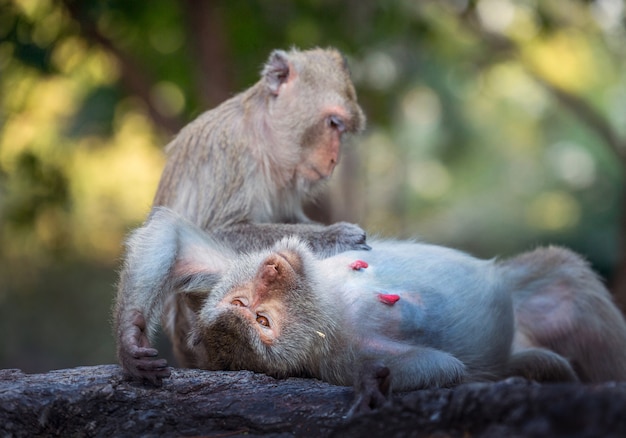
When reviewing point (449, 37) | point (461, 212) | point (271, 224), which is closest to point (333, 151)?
point (271, 224)

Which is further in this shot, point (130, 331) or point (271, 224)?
point (271, 224)

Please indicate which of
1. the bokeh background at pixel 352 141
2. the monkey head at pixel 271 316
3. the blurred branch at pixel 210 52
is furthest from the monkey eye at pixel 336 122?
the blurred branch at pixel 210 52

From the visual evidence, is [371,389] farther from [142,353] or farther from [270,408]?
[142,353]

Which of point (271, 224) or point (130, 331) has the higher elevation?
point (271, 224)

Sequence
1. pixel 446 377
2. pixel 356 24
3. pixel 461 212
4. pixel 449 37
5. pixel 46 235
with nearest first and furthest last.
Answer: pixel 446 377 → pixel 356 24 → pixel 46 235 → pixel 449 37 → pixel 461 212

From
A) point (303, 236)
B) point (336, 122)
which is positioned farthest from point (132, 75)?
point (303, 236)

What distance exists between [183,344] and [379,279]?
156 centimetres

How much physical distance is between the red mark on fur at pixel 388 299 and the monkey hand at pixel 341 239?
0.57 metres

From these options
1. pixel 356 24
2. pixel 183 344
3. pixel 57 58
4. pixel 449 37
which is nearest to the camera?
pixel 183 344

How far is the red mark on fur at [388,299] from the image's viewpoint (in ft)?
12.9

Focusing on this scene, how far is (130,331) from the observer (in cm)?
378

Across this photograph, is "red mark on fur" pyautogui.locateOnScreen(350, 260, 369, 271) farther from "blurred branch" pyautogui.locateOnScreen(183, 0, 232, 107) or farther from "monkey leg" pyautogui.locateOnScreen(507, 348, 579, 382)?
"blurred branch" pyautogui.locateOnScreen(183, 0, 232, 107)

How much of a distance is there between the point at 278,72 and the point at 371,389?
2.87 meters

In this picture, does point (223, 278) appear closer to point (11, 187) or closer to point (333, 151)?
point (333, 151)
